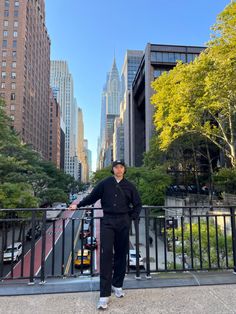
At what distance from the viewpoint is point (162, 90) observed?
18.4 meters

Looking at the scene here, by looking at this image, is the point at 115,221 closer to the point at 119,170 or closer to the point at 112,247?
the point at 112,247

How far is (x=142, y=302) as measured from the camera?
320 cm

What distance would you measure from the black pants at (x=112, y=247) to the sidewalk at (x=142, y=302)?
0.85 ft

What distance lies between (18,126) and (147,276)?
58563mm

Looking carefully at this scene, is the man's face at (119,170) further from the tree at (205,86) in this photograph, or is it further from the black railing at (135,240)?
the tree at (205,86)

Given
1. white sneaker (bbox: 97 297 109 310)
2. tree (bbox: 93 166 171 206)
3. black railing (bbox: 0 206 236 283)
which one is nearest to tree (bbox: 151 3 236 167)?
tree (bbox: 93 166 171 206)

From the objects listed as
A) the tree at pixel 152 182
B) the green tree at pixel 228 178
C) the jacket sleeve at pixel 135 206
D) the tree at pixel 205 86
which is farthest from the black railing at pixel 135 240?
the tree at pixel 152 182

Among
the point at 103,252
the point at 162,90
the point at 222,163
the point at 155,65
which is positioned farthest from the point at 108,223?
the point at 155,65

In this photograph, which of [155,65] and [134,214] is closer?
[134,214]

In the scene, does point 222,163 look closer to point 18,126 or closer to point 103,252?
point 103,252

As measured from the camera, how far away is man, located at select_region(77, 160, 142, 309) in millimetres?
3184

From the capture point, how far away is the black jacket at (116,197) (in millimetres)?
3291

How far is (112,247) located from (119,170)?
1.02 meters

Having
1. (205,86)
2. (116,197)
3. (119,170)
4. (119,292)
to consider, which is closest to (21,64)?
(205,86)
